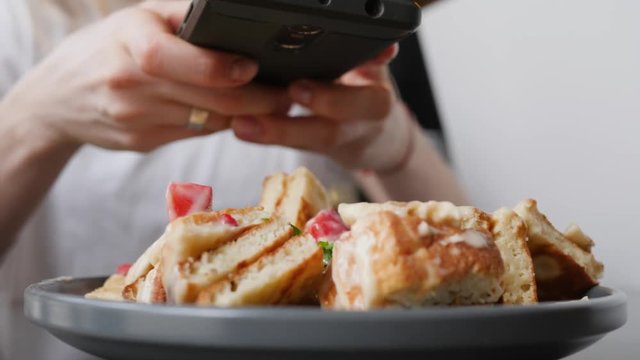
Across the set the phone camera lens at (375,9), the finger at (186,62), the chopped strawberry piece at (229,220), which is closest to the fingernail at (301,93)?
the finger at (186,62)

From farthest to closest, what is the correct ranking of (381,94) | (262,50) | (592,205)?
(592,205)
(381,94)
(262,50)

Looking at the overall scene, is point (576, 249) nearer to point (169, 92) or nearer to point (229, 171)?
point (169, 92)

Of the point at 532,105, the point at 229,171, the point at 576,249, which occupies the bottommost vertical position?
the point at 229,171

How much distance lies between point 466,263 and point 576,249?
17cm

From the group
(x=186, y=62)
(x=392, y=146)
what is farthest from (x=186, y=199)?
(x=392, y=146)

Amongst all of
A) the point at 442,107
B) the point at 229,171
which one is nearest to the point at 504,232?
the point at 229,171

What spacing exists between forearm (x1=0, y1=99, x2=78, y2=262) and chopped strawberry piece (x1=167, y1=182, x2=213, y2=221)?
24.4 inches

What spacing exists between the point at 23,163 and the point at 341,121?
429 mm

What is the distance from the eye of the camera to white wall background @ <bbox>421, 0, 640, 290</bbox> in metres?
1.00

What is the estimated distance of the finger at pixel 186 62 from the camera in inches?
29.4

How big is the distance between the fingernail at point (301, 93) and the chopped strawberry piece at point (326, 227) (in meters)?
0.40

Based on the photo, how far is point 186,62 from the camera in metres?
0.75

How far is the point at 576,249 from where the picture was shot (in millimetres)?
466

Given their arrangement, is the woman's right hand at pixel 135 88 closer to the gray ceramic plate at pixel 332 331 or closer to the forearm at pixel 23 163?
the forearm at pixel 23 163
